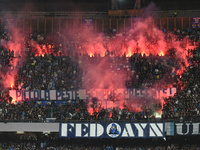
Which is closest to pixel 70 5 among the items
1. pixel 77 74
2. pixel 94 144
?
pixel 77 74

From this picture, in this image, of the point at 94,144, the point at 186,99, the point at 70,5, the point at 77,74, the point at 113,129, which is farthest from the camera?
the point at 70,5

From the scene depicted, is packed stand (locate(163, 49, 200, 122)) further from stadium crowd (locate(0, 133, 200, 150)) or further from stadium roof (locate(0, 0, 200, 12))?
stadium roof (locate(0, 0, 200, 12))

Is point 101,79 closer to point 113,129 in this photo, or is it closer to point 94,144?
point 94,144

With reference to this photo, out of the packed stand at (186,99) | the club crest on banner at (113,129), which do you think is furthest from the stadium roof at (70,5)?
the club crest on banner at (113,129)

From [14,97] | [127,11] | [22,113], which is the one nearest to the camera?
[22,113]

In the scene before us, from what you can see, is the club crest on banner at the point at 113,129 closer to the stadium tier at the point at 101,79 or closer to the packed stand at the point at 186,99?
the stadium tier at the point at 101,79

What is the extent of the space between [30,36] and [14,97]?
562 cm

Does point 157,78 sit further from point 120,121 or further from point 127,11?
point 127,11

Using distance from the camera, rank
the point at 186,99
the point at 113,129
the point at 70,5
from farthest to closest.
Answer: the point at 70,5
the point at 186,99
the point at 113,129

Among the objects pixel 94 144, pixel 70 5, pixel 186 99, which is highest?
pixel 70 5

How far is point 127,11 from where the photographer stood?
26.1 m

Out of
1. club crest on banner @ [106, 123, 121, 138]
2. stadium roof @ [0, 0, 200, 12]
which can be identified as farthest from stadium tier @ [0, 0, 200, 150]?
stadium roof @ [0, 0, 200, 12]

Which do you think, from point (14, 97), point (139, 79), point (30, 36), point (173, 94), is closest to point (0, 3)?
point (30, 36)

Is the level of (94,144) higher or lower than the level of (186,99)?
lower
